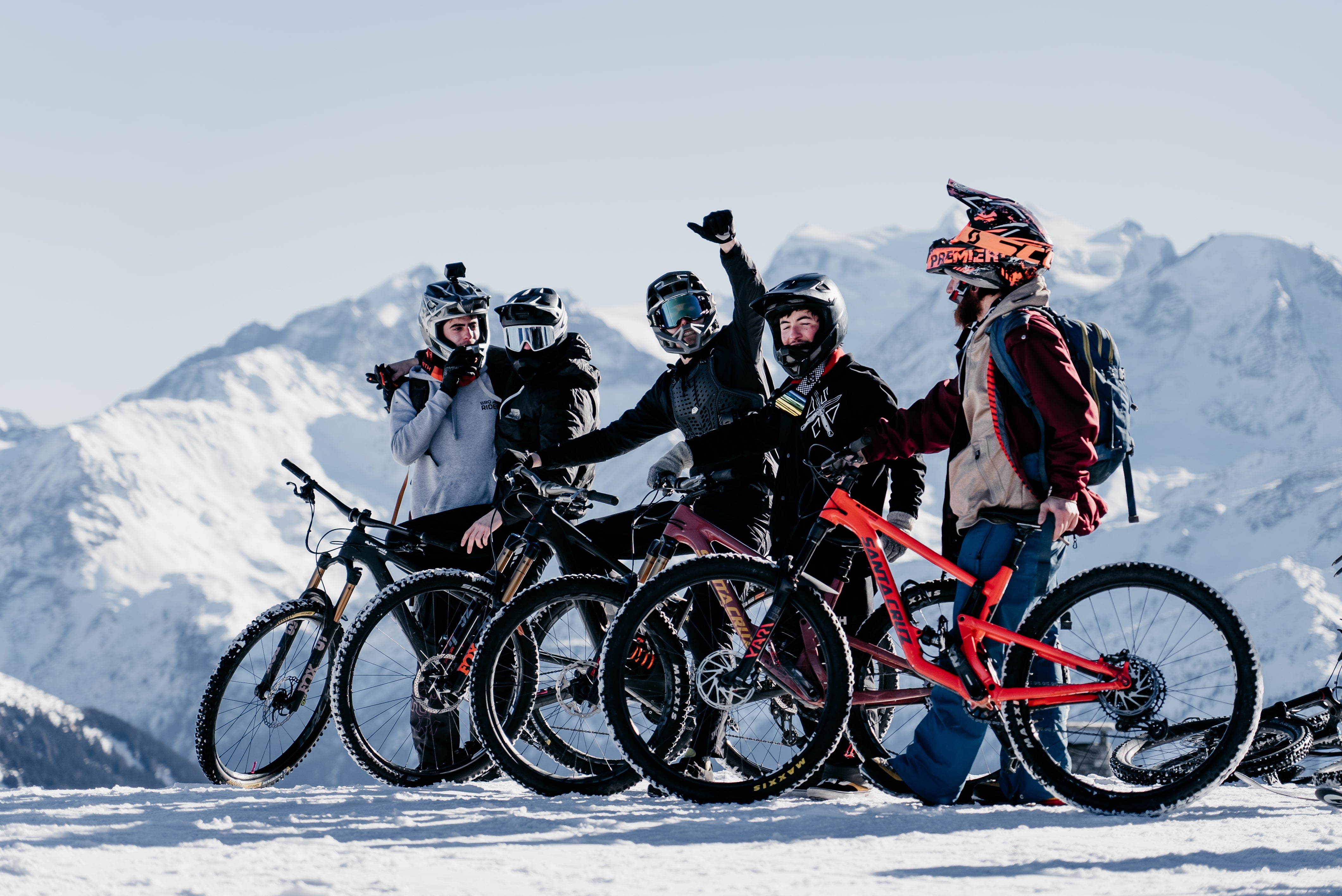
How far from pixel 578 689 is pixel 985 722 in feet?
6.76

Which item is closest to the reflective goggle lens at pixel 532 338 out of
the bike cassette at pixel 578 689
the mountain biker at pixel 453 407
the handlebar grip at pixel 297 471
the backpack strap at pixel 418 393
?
the mountain biker at pixel 453 407

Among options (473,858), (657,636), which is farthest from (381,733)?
(473,858)

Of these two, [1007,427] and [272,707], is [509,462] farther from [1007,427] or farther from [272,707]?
[1007,427]

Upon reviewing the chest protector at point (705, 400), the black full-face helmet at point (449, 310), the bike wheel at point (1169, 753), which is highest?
the black full-face helmet at point (449, 310)

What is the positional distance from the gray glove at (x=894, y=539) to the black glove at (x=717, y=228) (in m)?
1.93

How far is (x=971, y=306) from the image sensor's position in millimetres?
6266

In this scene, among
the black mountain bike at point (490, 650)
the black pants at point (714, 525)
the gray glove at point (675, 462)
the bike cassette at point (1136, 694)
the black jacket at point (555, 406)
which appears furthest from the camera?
the black jacket at point (555, 406)

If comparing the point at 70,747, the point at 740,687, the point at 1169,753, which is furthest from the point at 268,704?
the point at 70,747

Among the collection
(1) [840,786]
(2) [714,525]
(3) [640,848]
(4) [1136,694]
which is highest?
(2) [714,525]

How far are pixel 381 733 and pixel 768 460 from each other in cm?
335

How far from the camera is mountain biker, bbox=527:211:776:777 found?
711 centimetres

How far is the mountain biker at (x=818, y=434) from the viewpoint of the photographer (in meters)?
A: 6.74

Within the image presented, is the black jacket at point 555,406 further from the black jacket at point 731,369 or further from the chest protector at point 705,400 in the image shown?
the chest protector at point 705,400

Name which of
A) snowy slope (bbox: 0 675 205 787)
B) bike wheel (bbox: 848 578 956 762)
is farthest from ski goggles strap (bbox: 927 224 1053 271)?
snowy slope (bbox: 0 675 205 787)
